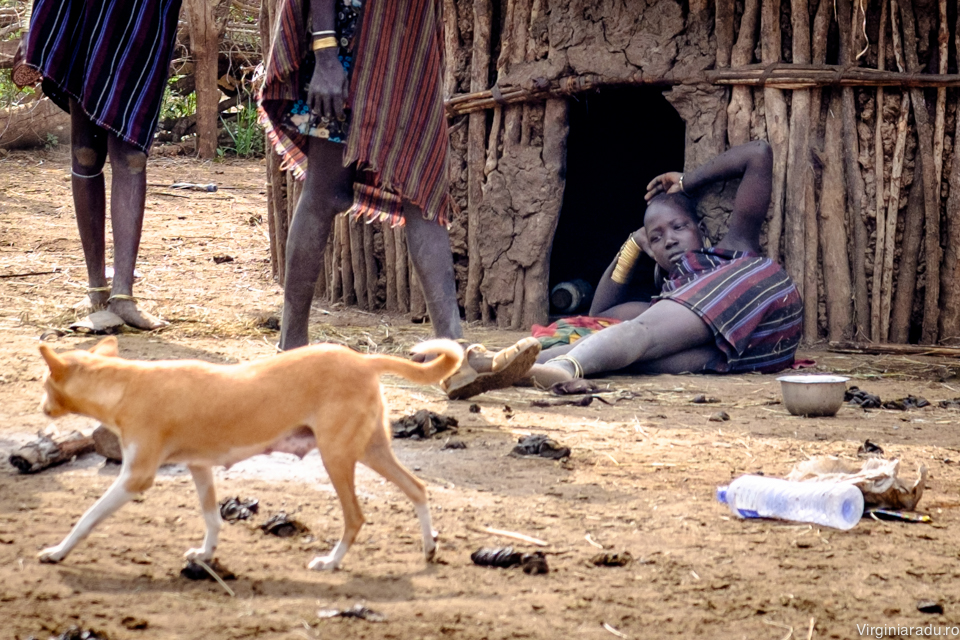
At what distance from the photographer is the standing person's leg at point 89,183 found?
17.4 feet

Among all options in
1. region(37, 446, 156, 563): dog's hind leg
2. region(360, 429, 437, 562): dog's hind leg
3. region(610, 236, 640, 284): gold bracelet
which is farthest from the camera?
region(610, 236, 640, 284): gold bracelet

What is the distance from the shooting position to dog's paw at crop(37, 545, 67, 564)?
7.66 ft

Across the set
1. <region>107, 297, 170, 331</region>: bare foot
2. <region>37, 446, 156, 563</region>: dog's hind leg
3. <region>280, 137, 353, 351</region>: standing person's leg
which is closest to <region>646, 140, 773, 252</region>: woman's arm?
<region>280, 137, 353, 351</region>: standing person's leg

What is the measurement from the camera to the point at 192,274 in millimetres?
7238

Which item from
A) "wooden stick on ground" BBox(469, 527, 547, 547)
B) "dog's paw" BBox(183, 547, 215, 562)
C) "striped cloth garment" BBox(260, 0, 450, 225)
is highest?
"striped cloth garment" BBox(260, 0, 450, 225)

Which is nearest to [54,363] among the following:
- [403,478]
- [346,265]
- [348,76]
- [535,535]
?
[403,478]

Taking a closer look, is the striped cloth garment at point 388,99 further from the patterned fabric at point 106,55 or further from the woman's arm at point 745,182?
the woman's arm at point 745,182

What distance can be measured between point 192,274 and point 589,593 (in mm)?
5429

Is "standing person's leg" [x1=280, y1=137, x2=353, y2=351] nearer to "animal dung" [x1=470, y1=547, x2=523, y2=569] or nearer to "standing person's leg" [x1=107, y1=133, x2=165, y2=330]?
"standing person's leg" [x1=107, y1=133, x2=165, y2=330]

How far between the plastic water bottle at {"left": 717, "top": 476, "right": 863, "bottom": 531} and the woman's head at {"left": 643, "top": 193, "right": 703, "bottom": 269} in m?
2.83

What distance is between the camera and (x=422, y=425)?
3.69 m

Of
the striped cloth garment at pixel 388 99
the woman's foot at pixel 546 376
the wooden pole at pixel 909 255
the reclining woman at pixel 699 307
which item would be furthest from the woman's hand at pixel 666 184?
the striped cloth garment at pixel 388 99

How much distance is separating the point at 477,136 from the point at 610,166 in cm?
198

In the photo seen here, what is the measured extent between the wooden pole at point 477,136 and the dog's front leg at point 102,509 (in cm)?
410
